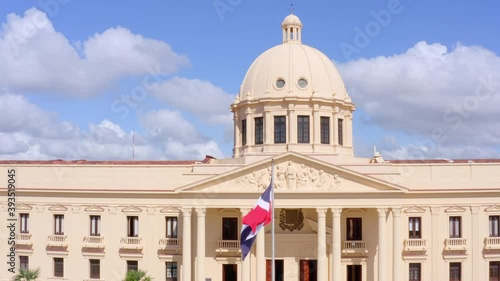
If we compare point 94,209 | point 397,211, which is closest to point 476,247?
point 397,211

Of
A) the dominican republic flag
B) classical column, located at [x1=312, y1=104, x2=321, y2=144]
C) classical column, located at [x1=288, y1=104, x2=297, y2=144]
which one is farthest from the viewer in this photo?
classical column, located at [x1=312, y1=104, x2=321, y2=144]

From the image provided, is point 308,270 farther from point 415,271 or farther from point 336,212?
point 415,271

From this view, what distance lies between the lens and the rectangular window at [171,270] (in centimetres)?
5409

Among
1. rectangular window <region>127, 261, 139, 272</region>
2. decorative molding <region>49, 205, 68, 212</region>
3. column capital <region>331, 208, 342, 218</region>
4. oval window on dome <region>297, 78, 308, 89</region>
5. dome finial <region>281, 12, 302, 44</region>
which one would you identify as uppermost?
dome finial <region>281, 12, 302, 44</region>

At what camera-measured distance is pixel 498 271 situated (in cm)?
5319

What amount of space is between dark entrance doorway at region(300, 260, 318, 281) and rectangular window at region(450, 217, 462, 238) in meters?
9.95

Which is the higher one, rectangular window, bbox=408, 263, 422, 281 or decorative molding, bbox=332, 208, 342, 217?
decorative molding, bbox=332, 208, 342, 217

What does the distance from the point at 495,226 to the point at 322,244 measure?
13.2 m

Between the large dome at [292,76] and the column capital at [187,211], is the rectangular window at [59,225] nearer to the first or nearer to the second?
the column capital at [187,211]

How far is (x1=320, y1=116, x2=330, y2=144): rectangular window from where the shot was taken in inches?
2309

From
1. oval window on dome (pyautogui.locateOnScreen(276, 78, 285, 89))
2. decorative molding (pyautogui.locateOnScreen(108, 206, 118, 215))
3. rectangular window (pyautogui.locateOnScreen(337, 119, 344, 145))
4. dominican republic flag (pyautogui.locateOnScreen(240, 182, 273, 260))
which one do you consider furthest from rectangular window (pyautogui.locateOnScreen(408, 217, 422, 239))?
dominican republic flag (pyautogui.locateOnScreen(240, 182, 273, 260))

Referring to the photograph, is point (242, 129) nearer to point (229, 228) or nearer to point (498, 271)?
point (229, 228)

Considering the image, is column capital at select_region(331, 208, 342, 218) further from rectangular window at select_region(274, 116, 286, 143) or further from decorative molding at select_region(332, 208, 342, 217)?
rectangular window at select_region(274, 116, 286, 143)

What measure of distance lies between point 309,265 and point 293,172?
7486 millimetres
